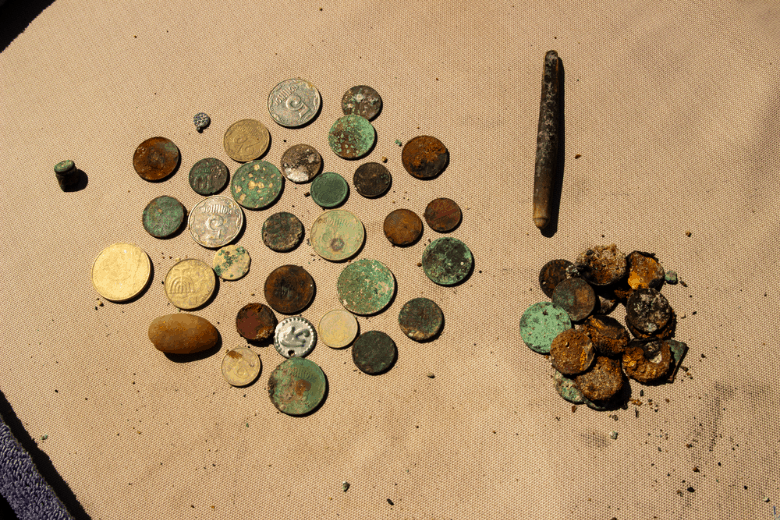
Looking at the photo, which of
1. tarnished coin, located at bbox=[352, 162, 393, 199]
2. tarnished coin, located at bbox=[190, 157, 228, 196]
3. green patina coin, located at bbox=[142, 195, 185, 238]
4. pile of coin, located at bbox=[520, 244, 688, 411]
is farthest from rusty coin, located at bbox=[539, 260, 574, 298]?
green patina coin, located at bbox=[142, 195, 185, 238]

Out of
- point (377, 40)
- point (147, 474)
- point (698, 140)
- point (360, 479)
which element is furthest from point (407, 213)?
point (147, 474)

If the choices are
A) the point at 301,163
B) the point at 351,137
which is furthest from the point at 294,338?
the point at 351,137

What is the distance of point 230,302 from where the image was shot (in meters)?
2.80

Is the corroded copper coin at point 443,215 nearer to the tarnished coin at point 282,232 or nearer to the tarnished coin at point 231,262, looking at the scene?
the tarnished coin at point 282,232

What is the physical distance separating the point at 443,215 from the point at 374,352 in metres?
0.96

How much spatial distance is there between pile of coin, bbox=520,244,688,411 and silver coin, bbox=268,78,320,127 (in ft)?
6.23

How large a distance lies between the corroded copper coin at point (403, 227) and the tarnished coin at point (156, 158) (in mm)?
1549

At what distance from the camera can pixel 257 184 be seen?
116 inches

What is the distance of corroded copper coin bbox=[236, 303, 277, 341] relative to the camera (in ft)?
8.83

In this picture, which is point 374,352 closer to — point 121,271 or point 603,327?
point 603,327

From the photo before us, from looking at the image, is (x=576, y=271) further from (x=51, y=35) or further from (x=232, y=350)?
(x=51, y=35)

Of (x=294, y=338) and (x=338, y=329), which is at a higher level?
(x=338, y=329)

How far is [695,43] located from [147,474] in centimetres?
451

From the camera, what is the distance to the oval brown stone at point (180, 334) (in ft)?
8.58
